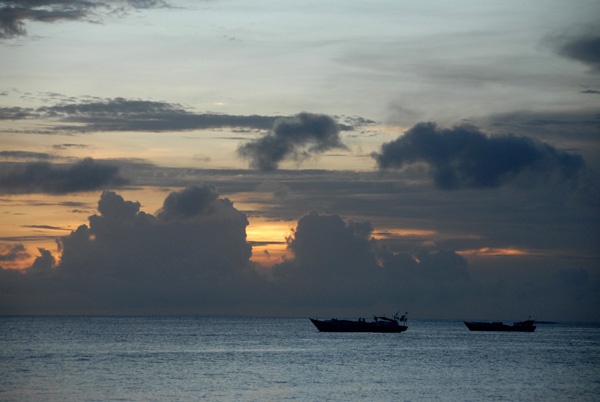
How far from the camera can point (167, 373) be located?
107 metres

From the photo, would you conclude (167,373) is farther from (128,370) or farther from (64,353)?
(64,353)

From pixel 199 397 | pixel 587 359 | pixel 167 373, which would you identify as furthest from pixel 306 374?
pixel 587 359

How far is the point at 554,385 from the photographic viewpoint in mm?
98312

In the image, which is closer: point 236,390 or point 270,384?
point 236,390

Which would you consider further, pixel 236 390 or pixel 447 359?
pixel 447 359

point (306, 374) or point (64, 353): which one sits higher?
point (306, 374)

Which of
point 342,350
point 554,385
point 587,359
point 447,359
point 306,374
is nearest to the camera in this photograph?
point 554,385

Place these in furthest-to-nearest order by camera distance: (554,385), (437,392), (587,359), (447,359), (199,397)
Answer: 1. (587,359)
2. (447,359)
3. (554,385)
4. (437,392)
5. (199,397)

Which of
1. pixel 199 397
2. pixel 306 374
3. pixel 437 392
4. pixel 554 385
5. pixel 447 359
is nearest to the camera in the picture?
pixel 199 397

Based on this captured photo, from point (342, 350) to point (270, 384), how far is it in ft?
236

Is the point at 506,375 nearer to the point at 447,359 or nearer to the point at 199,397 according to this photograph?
the point at 447,359

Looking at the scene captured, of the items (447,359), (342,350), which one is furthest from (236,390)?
(342,350)

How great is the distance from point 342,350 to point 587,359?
53744 mm

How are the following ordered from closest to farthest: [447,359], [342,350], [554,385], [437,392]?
[437,392]
[554,385]
[447,359]
[342,350]
